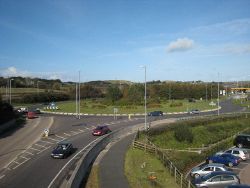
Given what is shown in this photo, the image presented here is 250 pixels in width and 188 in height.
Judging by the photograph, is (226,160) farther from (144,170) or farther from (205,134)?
(205,134)

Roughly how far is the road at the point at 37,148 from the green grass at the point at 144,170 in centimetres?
553

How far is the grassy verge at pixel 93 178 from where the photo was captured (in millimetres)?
24562

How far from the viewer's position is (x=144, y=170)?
29344 mm

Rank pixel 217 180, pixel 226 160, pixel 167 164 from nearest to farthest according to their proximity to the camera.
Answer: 1. pixel 217 180
2. pixel 167 164
3. pixel 226 160

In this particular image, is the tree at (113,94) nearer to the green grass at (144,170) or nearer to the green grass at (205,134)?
the green grass at (205,134)

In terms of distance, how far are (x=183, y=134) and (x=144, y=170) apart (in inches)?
894

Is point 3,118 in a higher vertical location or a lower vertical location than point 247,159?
higher

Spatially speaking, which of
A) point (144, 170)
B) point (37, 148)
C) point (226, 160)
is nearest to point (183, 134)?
point (226, 160)

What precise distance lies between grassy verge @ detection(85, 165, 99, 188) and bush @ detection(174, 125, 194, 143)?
77.9ft

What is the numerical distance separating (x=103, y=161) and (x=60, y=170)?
5.25m

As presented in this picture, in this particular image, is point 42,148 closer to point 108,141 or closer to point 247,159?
point 108,141

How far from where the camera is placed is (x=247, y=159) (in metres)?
41.6

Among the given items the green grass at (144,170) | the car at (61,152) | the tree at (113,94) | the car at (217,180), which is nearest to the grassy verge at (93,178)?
the green grass at (144,170)

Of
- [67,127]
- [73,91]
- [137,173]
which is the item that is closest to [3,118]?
[67,127]
